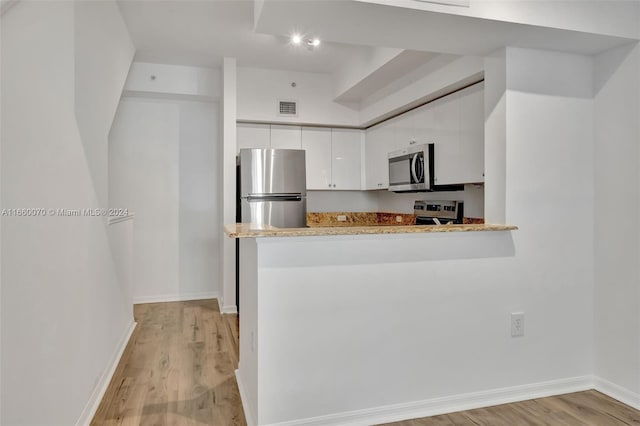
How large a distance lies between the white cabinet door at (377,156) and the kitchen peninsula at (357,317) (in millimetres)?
2353

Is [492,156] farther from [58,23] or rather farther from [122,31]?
[122,31]

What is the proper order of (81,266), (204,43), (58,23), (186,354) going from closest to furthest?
1. (58,23)
2. (81,266)
3. (186,354)
4. (204,43)

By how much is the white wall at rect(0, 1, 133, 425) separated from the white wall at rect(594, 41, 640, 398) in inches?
117

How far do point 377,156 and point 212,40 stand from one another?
6.96 feet

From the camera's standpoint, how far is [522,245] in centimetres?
264

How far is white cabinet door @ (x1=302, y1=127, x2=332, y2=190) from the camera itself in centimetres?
514

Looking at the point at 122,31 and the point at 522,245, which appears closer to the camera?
the point at 522,245

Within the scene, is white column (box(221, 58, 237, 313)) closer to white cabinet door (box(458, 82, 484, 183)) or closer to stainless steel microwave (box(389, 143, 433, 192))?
stainless steel microwave (box(389, 143, 433, 192))

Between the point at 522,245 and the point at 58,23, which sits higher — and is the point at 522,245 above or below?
below

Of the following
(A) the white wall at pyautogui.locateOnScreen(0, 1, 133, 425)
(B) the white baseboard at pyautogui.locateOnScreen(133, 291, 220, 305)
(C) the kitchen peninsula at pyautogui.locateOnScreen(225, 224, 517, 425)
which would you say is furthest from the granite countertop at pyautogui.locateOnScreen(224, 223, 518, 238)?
(B) the white baseboard at pyautogui.locateOnScreen(133, 291, 220, 305)

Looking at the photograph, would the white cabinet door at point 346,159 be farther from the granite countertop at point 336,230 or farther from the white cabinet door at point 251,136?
the granite countertop at point 336,230

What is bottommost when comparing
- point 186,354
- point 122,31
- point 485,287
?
point 186,354

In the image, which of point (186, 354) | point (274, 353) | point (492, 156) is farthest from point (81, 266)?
point (492, 156)

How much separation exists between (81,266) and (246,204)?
2.18 m
